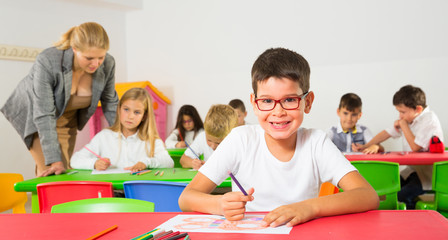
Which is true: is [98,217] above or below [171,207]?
above

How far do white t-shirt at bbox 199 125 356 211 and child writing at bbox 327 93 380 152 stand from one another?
2663 millimetres

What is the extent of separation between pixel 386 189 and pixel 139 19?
4905mm

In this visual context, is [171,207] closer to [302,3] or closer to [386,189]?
[386,189]

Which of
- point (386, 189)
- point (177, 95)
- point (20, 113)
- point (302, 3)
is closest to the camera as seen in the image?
point (386, 189)

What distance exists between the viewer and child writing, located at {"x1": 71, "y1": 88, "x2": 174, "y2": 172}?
3039mm

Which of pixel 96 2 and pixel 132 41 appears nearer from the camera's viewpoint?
pixel 96 2

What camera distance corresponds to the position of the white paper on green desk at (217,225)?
1.04 metres

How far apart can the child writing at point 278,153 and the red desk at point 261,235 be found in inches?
6.5

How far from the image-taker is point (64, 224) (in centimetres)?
116

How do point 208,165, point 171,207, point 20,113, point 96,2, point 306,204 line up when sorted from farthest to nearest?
point 96,2 < point 20,113 < point 171,207 < point 208,165 < point 306,204

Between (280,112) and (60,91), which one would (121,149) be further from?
(280,112)

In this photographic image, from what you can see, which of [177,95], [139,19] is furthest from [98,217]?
[139,19]

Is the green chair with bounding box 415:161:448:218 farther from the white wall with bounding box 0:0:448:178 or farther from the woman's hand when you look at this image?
the white wall with bounding box 0:0:448:178

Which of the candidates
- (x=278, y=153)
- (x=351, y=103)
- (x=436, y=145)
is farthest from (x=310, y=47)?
(x=278, y=153)
